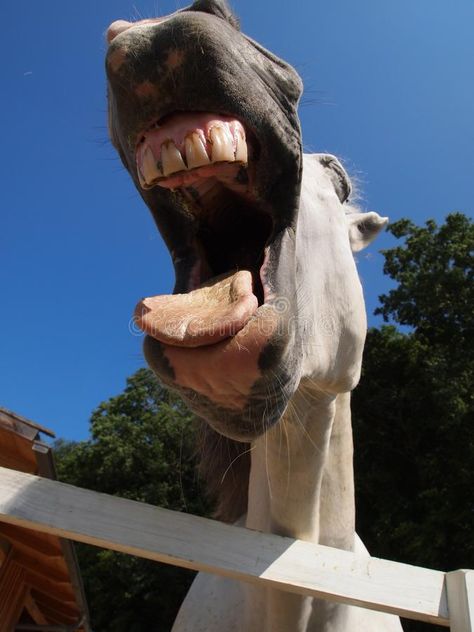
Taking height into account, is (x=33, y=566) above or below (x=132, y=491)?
below

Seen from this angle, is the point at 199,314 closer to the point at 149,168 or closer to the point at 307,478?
the point at 149,168

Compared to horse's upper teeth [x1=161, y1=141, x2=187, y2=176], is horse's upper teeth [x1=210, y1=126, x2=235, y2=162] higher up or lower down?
higher up

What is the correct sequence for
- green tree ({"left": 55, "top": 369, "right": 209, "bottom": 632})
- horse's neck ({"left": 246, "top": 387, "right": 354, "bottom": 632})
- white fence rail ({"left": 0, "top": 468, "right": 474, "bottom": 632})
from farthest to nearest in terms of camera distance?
green tree ({"left": 55, "top": 369, "right": 209, "bottom": 632}), horse's neck ({"left": 246, "top": 387, "right": 354, "bottom": 632}), white fence rail ({"left": 0, "top": 468, "right": 474, "bottom": 632})

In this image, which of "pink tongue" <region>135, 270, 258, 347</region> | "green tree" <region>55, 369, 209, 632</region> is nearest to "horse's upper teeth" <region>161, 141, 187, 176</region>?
"pink tongue" <region>135, 270, 258, 347</region>

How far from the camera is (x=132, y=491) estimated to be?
1789cm

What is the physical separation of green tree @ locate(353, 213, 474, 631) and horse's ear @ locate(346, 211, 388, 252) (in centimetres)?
1012

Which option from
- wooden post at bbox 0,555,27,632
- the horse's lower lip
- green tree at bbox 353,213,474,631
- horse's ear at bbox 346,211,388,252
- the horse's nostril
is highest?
green tree at bbox 353,213,474,631

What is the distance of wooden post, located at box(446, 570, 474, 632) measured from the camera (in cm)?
116

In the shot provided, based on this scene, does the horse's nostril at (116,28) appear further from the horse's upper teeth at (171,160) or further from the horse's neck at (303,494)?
the horse's neck at (303,494)

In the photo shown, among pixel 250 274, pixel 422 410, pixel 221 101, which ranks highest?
pixel 422 410

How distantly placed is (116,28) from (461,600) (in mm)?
1544

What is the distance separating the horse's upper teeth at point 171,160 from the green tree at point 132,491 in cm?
1453

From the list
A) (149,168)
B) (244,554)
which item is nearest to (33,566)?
(244,554)

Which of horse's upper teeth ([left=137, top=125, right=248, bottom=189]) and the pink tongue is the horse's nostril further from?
the pink tongue
